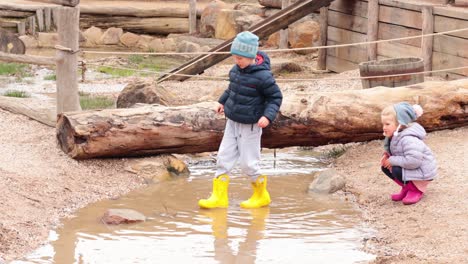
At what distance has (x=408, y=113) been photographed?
7.87 metres

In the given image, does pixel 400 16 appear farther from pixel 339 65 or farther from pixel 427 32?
pixel 339 65

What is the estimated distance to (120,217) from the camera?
762 centimetres

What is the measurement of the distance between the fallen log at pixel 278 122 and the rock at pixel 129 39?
12405mm

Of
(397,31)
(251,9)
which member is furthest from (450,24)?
(251,9)

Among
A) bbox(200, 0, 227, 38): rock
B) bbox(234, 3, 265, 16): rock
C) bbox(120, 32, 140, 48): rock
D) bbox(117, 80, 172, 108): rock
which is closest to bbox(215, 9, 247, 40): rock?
bbox(200, 0, 227, 38): rock

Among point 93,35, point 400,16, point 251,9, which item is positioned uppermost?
point 400,16

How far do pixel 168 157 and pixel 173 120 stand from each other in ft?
1.52

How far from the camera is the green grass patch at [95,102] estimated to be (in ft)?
39.7

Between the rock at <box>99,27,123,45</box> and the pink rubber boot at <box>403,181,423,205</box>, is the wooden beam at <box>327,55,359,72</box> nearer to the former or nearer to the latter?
the rock at <box>99,27,123,45</box>

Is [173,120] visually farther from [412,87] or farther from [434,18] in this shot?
[434,18]

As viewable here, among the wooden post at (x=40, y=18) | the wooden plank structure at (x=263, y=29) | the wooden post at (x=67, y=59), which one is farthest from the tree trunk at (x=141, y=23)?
the wooden post at (x=67, y=59)

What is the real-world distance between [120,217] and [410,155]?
230 cm

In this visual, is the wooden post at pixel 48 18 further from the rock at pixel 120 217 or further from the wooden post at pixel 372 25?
the rock at pixel 120 217

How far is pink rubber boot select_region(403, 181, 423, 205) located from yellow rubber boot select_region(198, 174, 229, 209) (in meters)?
1.48
